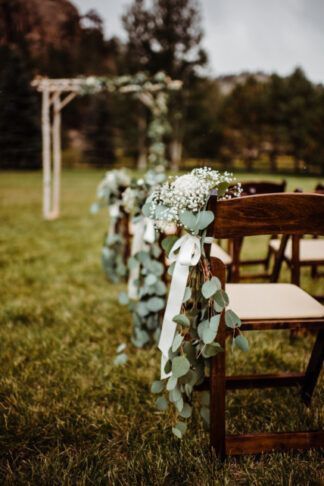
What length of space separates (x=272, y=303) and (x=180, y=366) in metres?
0.57

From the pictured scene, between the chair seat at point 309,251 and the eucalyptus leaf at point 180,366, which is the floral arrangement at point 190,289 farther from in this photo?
the chair seat at point 309,251

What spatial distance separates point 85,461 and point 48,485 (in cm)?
17

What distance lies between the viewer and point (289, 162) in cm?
1130

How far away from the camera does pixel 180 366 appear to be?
139 cm

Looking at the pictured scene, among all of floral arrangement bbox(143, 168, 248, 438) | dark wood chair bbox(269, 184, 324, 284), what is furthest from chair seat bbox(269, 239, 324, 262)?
floral arrangement bbox(143, 168, 248, 438)

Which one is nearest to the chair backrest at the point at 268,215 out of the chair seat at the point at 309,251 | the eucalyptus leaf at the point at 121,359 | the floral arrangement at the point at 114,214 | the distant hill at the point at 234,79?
the eucalyptus leaf at the point at 121,359

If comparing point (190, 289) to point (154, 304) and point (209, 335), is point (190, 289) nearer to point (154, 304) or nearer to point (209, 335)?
point (209, 335)

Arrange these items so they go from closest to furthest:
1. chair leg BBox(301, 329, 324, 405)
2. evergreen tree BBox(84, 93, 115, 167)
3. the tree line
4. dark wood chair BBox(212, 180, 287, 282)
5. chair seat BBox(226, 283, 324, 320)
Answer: chair seat BBox(226, 283, 324, 320), chair leg BBox(301, 329, 324, 405), dark wood chair BBox(212, 180, 287, 282), the tree line, evergreen tree BBox(84, 93, 115, 167)

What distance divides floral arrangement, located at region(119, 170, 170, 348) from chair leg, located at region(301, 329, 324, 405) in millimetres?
898

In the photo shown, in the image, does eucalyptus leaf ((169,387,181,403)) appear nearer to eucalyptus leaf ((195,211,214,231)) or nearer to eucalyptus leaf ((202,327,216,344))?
eucalyptus leaf ((202,327,216,344))

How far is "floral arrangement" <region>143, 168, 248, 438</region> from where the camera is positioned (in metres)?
1.34

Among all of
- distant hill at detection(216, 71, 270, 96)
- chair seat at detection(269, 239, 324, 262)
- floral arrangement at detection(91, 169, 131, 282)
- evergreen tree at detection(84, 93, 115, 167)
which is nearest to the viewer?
chair seat at detection(269, 239, 324, 262)

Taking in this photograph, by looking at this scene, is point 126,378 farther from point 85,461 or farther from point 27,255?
point 27,255

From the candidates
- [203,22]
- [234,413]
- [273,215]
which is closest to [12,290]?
→ [234,413]
